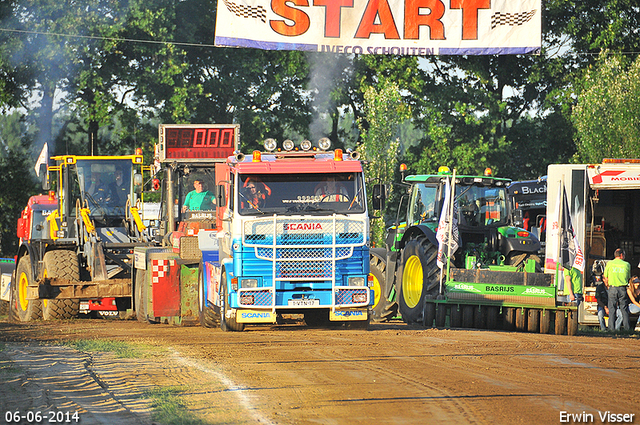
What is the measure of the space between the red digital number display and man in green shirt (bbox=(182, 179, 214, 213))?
58 cm

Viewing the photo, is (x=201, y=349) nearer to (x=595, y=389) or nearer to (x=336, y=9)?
(x=595, y=389)

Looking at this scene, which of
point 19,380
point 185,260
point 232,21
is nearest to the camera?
point 19,380

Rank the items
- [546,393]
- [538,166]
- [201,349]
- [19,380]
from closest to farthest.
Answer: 1. [546,393]
2. [19,380]
3. [201,349]
4. [538,166]

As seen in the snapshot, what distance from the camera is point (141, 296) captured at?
710 inches

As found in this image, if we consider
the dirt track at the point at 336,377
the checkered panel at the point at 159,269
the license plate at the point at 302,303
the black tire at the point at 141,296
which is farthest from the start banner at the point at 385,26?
the dirt track at the point at 336,377

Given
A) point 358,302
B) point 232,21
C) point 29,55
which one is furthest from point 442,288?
point 29,55

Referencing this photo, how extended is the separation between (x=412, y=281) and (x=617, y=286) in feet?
13.9

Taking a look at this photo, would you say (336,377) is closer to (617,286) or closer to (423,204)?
(423,204)

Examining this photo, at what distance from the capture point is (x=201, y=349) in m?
12.3

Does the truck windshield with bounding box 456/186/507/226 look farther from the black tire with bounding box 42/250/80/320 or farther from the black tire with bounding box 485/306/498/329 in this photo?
the black tire with bounding box 42/250/80/320

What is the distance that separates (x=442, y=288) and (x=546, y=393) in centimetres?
793

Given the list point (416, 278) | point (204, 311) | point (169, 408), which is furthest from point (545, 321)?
point (169, 408)

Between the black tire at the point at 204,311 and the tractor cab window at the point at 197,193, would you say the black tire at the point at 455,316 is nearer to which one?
the black tire at the point at 204,311

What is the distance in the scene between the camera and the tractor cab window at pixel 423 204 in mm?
18344
